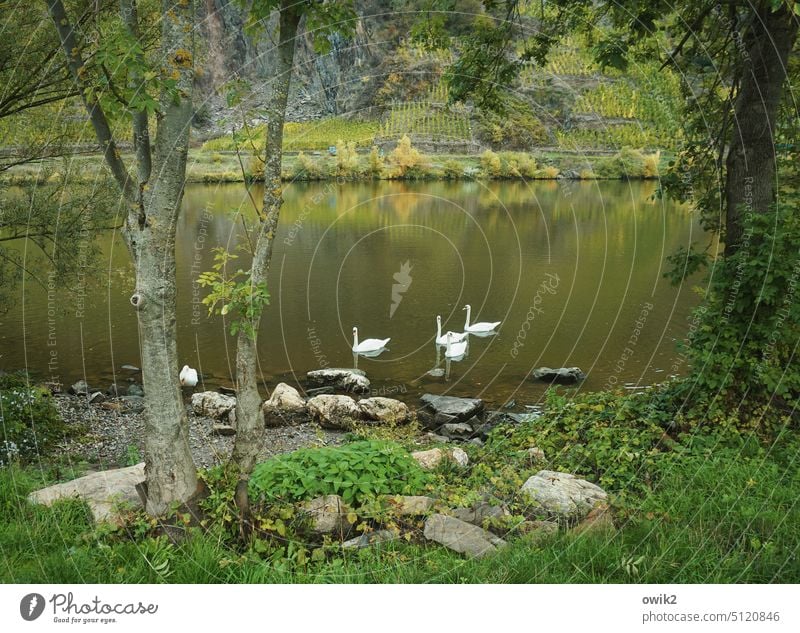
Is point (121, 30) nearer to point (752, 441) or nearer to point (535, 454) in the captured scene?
point (535, 454)

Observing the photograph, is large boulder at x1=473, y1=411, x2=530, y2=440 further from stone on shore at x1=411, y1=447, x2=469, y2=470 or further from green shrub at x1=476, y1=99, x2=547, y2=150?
green shrub at x1=476, y1=99, x2=547, y2=150

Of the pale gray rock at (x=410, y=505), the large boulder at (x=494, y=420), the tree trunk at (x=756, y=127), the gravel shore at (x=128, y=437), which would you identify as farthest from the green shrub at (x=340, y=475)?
the large boulder at (x=494, y=420)

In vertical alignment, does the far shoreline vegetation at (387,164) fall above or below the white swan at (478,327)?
above

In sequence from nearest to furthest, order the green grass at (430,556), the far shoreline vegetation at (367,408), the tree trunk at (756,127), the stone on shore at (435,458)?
the green grass at (430,556) < the far shoreline vegetation at (367,408) < the stone on shore at (435,458) < the tree trunk at (756,127)

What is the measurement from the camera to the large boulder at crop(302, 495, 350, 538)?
4691mm

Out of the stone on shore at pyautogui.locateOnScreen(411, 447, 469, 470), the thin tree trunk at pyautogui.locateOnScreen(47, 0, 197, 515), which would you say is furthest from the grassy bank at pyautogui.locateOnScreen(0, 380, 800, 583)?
the stone on shore at pyautogui.locateOnScreen(411, 447, 469, 470)

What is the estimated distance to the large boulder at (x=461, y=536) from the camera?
4.46m

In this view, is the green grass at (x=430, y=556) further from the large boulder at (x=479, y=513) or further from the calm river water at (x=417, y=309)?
the calm river water at (x=417, y=309)

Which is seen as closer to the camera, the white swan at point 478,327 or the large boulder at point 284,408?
the large boulder at point 284,408

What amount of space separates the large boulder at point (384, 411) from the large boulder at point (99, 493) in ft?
20.7

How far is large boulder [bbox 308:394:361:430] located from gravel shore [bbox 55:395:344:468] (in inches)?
7.8

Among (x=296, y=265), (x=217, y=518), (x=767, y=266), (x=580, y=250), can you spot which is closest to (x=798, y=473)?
(x=767, y=266)

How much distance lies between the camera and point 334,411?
11.4 meters

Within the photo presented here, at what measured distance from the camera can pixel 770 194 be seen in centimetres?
708
